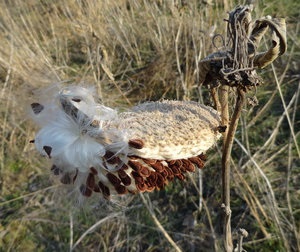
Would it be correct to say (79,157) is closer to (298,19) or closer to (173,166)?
(173,166)

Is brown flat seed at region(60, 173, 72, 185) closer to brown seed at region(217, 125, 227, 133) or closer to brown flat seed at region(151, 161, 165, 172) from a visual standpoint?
brown flat seed at region(151, 161, 165, 172)

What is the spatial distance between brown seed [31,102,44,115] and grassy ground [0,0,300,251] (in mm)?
842

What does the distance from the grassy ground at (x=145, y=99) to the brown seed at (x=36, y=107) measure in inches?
33.1

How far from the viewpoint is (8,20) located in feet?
9.81

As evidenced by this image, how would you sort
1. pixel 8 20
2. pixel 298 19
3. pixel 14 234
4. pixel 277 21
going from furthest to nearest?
pixel 8 20 < pixel 298 19 < pixel 14 234 < pixel 277 21

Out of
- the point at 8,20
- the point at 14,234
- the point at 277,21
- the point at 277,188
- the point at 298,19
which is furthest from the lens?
the point at 8,20

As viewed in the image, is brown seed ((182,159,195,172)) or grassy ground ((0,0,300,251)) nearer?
brown seed ((182,159,195,172))

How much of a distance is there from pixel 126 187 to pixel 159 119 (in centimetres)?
13

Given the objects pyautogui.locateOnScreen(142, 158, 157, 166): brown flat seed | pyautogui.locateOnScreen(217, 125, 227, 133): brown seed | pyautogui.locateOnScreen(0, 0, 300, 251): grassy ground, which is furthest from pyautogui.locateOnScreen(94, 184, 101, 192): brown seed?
pyautogui.locateOnScreen(0, 0, 300, 251): grassy ground

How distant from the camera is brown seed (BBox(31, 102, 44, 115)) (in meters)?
0.84

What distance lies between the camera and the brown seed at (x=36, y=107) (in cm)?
84

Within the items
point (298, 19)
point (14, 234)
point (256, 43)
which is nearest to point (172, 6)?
point (298, 19)

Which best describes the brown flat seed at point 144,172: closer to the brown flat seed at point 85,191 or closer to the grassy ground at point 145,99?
the brown flat seed at point 85,191

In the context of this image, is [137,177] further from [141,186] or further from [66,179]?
[66,179]
